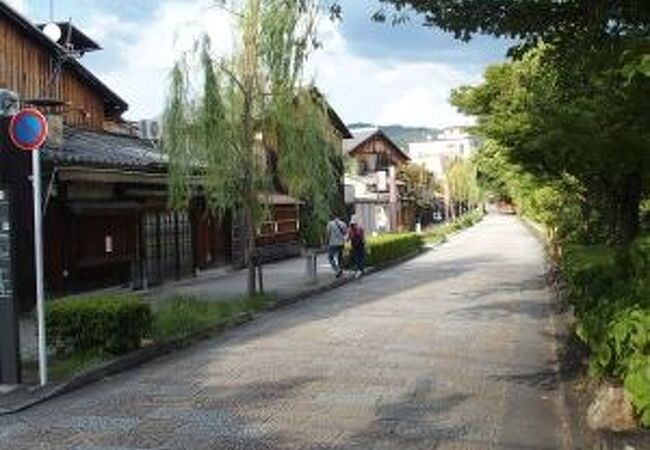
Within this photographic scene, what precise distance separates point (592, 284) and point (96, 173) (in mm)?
12310

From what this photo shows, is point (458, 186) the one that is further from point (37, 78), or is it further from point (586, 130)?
point (586, 130)

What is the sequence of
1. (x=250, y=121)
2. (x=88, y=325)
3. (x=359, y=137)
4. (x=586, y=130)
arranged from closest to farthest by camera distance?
(x=586, y=130) < (x=88, y=325) < (x=250, y=121) < (x=359, y=137)

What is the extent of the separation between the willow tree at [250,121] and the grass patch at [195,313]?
63.6 inches

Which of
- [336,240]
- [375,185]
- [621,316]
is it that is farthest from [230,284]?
[375,185]

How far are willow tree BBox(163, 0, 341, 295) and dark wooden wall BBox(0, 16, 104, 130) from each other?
3835mm

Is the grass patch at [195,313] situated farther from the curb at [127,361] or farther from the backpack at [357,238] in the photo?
the backpack at [357,238]

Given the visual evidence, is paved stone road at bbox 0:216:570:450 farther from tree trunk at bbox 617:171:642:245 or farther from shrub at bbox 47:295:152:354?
tree trunk at bbox 617:171:642:245

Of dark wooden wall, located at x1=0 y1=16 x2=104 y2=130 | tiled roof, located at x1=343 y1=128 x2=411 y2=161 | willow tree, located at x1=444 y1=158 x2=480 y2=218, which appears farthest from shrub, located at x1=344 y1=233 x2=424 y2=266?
willow tree, located at x1=444 y1=158 x2=480 y2=218

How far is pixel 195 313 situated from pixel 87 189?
6.15 m

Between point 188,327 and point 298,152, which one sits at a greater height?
point 298,152

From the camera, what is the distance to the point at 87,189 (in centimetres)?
2259

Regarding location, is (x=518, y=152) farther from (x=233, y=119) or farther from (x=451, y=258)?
(x=451, y=258)

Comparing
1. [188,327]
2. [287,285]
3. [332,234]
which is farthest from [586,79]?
[332,234]

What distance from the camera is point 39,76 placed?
24.6 metres
